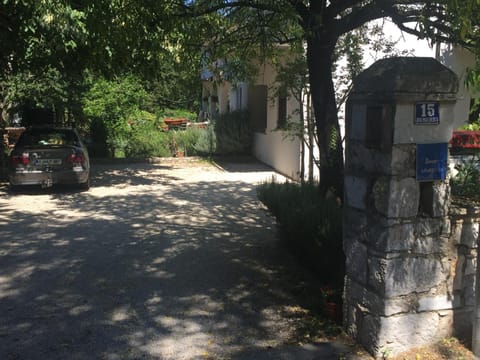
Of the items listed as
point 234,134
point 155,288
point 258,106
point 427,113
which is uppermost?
point 258,106

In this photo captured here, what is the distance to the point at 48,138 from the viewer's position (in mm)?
11258

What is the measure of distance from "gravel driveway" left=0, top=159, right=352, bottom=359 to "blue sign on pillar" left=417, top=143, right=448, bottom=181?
1.68 metres

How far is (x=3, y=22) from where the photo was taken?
8234mm

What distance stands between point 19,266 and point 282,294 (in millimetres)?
3038

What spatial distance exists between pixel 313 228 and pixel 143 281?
6.06ft

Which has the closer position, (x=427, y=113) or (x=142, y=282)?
(x=427, y=113)

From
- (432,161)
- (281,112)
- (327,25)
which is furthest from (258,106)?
(432,161)

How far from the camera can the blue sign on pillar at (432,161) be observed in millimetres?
3514

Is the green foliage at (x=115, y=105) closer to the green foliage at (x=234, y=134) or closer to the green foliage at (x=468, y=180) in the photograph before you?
the green foliage at (x=234, y=134)

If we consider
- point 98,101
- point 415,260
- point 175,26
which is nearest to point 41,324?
point 415,260

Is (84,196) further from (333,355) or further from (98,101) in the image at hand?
(333,355)

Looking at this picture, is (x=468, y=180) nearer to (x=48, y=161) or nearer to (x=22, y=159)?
(x=48, y=161)

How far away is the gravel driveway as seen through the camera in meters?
4.05

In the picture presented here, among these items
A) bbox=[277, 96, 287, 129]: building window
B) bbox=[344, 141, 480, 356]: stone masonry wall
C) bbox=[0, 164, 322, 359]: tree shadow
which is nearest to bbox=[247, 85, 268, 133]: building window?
bbox=[277, 96, 287, 129]: building window
